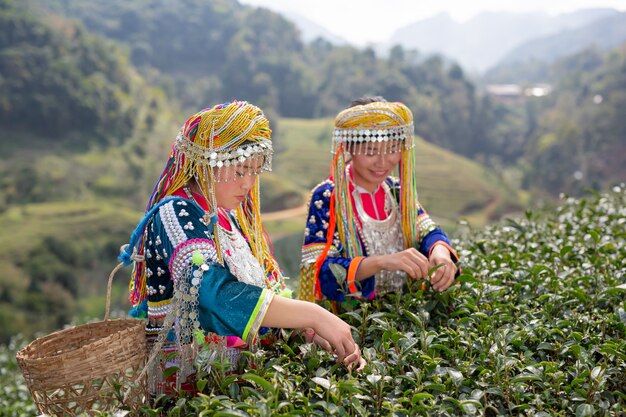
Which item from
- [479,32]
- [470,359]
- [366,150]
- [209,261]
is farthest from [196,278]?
[479,32]

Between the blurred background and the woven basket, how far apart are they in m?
1.82

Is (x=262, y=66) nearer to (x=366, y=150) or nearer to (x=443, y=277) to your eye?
(x=366, y=150)

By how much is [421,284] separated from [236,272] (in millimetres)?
633

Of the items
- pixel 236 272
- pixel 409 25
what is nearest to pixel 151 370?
pixel 236 272

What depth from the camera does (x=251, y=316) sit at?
1.64m

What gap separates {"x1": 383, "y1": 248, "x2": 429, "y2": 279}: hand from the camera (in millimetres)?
2199

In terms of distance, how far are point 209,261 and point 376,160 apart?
3.18 ft

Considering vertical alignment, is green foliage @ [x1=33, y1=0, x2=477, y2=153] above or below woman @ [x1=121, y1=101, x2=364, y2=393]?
above

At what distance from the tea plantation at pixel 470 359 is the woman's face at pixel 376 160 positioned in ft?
1.57

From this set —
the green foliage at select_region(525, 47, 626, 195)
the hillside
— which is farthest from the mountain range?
the hillside

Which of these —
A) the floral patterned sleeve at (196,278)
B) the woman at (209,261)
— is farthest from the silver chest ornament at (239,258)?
the floral patterned sleeve at (196,278)

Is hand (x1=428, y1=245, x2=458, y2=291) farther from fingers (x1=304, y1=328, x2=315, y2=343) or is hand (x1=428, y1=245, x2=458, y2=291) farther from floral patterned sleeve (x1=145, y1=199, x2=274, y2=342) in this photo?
floral patterned sleeve (x1=145, y1=199, x2=274, y2=342)

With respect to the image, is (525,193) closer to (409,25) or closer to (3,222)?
(3,222)

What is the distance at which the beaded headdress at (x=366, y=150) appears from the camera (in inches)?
96.9
